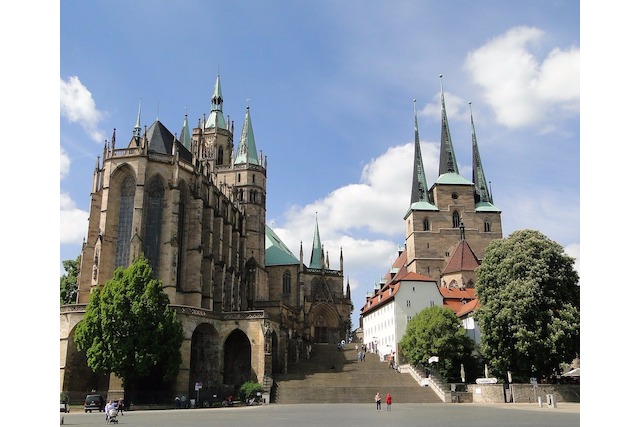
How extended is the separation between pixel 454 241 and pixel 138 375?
1894 inches

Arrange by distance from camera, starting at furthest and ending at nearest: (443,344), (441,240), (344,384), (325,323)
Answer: (441,240), (325,323), (443,344), (344,384)

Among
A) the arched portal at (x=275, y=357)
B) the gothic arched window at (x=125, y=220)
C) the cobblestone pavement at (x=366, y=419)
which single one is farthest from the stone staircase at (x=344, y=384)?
the gothic arched window at (x=125, y=220)

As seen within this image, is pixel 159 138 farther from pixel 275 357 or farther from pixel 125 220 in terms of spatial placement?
pixel 275 357

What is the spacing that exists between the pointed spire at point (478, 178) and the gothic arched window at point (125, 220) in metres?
49.5

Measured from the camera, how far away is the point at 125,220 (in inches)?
1718

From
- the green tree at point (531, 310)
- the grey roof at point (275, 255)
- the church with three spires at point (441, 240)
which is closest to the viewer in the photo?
the green tree at point (531, 310)

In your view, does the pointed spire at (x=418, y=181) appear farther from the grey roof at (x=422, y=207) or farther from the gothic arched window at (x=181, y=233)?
the gothic arched window at (x=181, y=233)

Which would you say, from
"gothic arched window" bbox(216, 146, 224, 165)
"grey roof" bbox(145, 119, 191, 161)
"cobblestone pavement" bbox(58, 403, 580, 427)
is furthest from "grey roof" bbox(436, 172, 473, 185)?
"cobblestone pavement" bbox(58, 403, 580, 427)

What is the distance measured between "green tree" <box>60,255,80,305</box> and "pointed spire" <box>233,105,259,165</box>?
82.3 feet

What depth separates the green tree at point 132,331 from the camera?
34.2m

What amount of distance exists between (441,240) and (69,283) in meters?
44.0

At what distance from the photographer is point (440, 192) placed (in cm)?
7619

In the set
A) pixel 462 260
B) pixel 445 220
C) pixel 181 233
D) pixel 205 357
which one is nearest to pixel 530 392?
pixel 205 357

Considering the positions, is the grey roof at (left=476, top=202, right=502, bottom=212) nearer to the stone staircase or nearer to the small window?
the small window
